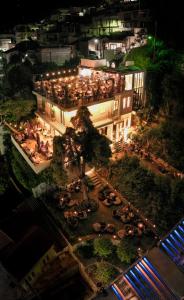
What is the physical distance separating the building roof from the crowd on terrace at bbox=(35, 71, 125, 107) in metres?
9.68

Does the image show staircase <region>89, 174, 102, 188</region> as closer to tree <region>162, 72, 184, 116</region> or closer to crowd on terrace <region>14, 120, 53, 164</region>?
crowd on terrace <region>14, 120, 53, 164</region>

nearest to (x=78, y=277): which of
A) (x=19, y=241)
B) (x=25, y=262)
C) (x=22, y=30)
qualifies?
(x=25, y=262)

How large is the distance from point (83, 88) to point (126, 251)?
14420 mm

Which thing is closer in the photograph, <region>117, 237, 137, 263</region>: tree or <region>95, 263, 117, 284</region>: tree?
<region>95, 263, 117, 284</region>: tree

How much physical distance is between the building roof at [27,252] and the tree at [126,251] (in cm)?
455

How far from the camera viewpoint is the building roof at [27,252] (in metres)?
15.5

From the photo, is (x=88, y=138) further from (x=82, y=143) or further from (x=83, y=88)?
(x=83, y=88)

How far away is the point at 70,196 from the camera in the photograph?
1911cm

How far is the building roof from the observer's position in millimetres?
15461

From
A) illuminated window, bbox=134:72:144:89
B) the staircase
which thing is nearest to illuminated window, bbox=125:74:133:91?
illuminated window, bbox=134:72:144:89

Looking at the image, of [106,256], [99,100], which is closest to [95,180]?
[99,100]

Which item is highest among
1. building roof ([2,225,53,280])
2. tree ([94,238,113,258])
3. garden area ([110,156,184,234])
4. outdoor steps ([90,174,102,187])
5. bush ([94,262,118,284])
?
garden area ([110,156,184,234])

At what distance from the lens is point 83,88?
23.4m

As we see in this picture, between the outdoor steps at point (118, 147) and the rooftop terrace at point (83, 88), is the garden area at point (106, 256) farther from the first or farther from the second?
the rooftop terrace at point (83, 88)
